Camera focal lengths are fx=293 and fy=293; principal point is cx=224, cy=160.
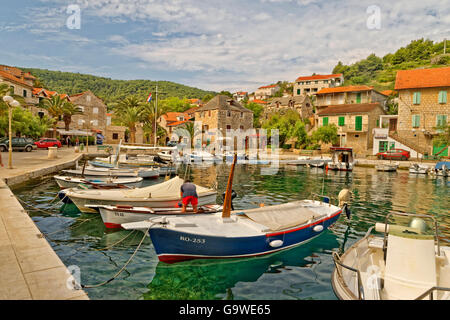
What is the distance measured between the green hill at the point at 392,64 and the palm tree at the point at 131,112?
7178 centimetres

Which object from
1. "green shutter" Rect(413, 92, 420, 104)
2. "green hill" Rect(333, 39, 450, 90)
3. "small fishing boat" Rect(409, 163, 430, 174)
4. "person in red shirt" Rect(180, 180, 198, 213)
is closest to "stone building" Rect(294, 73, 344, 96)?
"green hill" Rect(333, 39, 450, 90)

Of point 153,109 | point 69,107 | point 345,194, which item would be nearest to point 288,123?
point 153,109

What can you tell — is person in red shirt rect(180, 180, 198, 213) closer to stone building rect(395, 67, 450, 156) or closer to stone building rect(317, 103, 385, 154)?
stone building rect(395, 67, 450, 156)

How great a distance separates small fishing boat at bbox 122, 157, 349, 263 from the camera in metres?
7.99

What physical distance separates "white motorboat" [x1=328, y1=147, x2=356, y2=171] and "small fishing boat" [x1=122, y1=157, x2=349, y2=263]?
92.7ft

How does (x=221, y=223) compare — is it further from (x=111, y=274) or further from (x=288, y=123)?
(x=288, y=123)

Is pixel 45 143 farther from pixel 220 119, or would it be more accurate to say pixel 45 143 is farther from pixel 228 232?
pixel 228 232

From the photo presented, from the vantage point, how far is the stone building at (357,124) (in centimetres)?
5350

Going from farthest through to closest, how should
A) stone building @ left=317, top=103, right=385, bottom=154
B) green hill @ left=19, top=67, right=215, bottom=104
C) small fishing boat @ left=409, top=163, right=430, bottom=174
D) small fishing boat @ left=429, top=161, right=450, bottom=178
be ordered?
green hill @ left=19, top=67, right=215, bottom=104
stone building @ left=317, top=103, right=385, bottom=154
small fishing boat @ left=409, top=163, right=430, bottom=174
small fishing boat @ left=429, top=161, right=450, bottom=178

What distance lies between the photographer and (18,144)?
3922cm

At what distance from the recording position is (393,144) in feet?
156

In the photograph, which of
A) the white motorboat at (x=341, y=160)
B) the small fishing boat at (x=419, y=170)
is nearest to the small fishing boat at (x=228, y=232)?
the white motorboat at (x=341, y=160)
